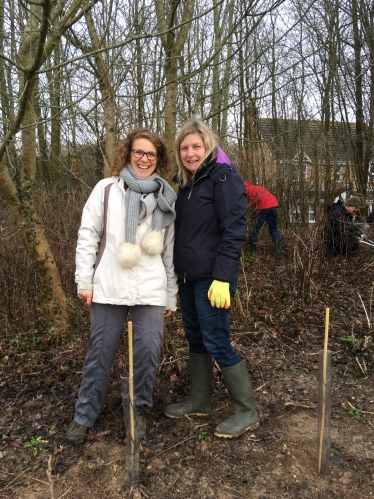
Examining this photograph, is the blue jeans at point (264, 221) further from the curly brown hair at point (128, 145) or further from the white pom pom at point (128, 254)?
the white pom pom at point (128, 254)

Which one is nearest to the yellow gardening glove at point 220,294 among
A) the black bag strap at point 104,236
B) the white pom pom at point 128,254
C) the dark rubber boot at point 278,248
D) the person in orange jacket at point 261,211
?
the white pom pom at point 128,254

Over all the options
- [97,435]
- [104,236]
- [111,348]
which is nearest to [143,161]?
[104,236]

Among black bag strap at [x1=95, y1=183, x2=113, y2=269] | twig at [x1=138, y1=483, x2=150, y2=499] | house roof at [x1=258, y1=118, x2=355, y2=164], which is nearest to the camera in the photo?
twig at [x1=138, y1=483, x2=150, y2=499]

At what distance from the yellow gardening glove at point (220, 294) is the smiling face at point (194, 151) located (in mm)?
686

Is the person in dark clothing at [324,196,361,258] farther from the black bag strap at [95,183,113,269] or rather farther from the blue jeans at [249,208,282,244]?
the black bag strap at [95,183,113,269]

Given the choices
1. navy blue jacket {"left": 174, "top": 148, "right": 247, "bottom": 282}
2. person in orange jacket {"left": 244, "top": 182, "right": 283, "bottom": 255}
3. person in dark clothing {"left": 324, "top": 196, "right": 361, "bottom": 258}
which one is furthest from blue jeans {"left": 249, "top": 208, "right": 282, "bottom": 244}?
navy blue jacket {"left": 174, "top": 148, "right": 247, "bottom": 282}

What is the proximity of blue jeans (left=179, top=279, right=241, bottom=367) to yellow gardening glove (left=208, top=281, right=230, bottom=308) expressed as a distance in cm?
10

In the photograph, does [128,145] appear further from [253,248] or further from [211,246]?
[253,248]

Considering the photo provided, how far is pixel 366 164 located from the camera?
883cm

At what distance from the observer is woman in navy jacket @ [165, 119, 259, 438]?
87.4 inches

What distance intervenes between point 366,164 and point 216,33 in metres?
4.72

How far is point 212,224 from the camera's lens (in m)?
2.30

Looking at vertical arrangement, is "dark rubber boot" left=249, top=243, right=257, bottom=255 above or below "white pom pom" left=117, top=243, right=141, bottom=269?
below

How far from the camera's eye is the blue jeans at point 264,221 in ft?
23.8
